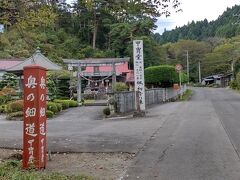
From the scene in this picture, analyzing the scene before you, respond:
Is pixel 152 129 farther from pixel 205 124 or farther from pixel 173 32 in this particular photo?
pixel 173 32

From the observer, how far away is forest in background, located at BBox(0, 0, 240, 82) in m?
8.95

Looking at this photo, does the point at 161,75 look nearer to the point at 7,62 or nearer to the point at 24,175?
the point at 7,62

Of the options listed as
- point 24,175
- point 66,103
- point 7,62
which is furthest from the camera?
point 7,62

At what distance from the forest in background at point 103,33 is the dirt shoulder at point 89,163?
2532 millimetres

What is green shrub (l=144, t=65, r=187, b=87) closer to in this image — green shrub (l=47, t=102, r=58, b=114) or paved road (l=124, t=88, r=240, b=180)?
green shrub (l=47, t=102, r=58, b=114)

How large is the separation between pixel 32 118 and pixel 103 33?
68.7 meters

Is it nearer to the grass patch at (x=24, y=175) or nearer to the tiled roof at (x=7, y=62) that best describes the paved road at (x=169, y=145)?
the grass patch at (x=24, y=175)

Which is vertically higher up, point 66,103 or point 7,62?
point 7,62

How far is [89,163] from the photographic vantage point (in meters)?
8.94

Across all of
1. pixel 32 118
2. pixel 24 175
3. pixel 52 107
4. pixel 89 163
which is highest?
pixel 32 118

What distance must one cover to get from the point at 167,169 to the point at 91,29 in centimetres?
6621

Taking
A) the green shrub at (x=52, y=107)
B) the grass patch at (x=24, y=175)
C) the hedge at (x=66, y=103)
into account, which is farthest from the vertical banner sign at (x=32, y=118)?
the hedge at (x=66, y=103)

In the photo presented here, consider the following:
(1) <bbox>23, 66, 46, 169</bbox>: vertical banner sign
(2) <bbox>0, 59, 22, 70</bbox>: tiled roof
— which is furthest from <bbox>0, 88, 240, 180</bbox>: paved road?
(2) <bbox>0, 59, 22, 70</bbox>: tiled roof

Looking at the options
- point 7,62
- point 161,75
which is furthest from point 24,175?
point 7,62
